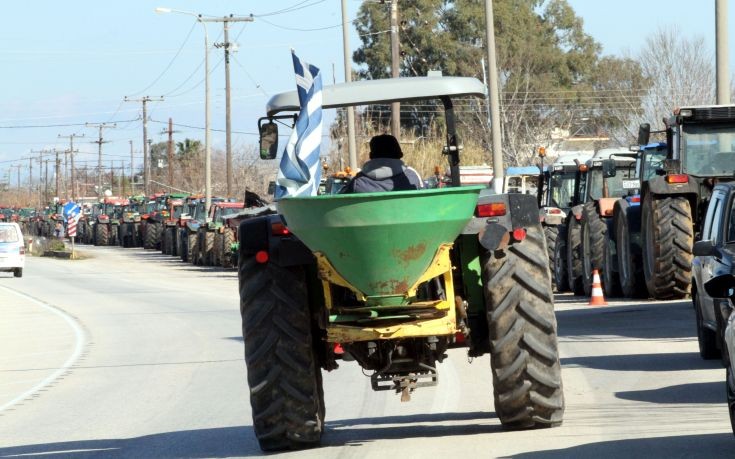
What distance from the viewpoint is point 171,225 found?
59.9 metres

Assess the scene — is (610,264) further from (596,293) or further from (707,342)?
(707,342)

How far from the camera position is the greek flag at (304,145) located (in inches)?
364

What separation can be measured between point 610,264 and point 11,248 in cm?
2615

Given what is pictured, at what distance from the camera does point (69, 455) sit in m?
→ 10.5

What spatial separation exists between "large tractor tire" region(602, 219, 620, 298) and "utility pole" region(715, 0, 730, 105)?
2756 millimetres

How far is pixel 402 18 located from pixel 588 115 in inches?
443

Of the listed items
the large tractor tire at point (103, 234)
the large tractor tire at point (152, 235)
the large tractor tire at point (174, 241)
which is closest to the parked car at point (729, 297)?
the large tractor tire at point (174, 241)

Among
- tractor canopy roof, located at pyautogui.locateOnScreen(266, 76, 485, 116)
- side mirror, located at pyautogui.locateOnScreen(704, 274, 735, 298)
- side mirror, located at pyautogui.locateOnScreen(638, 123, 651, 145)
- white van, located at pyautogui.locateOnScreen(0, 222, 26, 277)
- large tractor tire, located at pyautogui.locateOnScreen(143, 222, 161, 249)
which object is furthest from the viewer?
large tractor tire, located at pyautogui.locateOnScreen(143, 222, 161, 249)

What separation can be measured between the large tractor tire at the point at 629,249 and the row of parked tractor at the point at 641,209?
2 centimetres

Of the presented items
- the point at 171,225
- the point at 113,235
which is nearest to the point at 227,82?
the point at 171,225

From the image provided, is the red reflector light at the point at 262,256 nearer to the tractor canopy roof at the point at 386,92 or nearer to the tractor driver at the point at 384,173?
the tractor driver at the point at 384,173

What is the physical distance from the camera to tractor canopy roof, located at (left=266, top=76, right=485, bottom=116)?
34.2 ft

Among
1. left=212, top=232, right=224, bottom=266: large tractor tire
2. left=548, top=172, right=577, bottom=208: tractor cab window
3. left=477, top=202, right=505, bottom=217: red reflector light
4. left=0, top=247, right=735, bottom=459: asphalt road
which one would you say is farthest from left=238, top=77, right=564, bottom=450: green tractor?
left=212, top=232, right=224, bottom=266: large tractor tire

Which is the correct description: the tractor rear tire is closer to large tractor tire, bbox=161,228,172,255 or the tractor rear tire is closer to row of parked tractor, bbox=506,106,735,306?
large tractor tire, bbox=161,228,172,255
